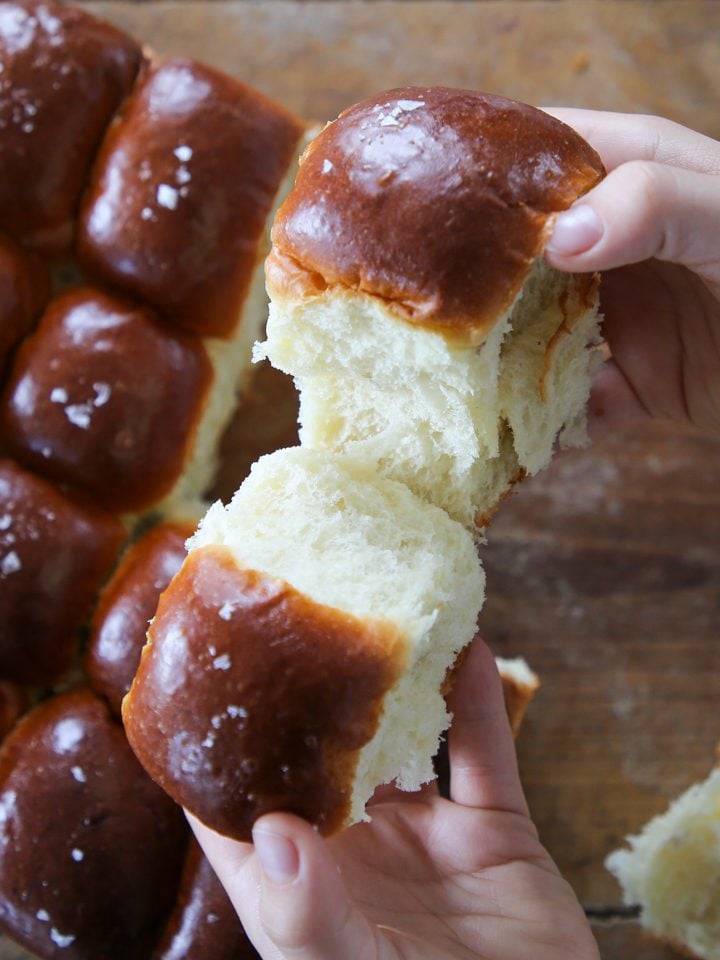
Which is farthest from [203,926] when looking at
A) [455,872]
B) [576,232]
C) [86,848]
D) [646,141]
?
[646,141]

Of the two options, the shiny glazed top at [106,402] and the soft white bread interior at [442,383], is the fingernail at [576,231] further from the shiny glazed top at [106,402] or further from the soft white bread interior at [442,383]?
the shiny glazed top at [106,402]

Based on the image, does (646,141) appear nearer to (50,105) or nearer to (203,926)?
(50,105)

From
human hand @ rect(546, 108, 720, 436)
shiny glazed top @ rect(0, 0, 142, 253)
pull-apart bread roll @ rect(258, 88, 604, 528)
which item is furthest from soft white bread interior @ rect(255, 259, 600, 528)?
shiny glazed top @ rect(0, 0, 142, 253)

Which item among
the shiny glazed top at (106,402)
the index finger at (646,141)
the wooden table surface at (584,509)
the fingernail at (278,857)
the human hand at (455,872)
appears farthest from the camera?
the wooden table surface at (584,509)

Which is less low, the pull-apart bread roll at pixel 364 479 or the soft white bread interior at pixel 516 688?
the pull-apart bread roll at pixel 364 479

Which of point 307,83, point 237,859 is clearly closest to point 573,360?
point 237,859

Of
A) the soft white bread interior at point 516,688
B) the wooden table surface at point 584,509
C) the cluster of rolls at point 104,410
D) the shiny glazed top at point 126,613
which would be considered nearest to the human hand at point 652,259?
the wooden table surface at point 584,509

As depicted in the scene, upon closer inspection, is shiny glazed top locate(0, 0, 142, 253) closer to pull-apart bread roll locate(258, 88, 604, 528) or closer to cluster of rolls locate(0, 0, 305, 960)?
cluster of rolls locate(0, 0, 305, 960)
